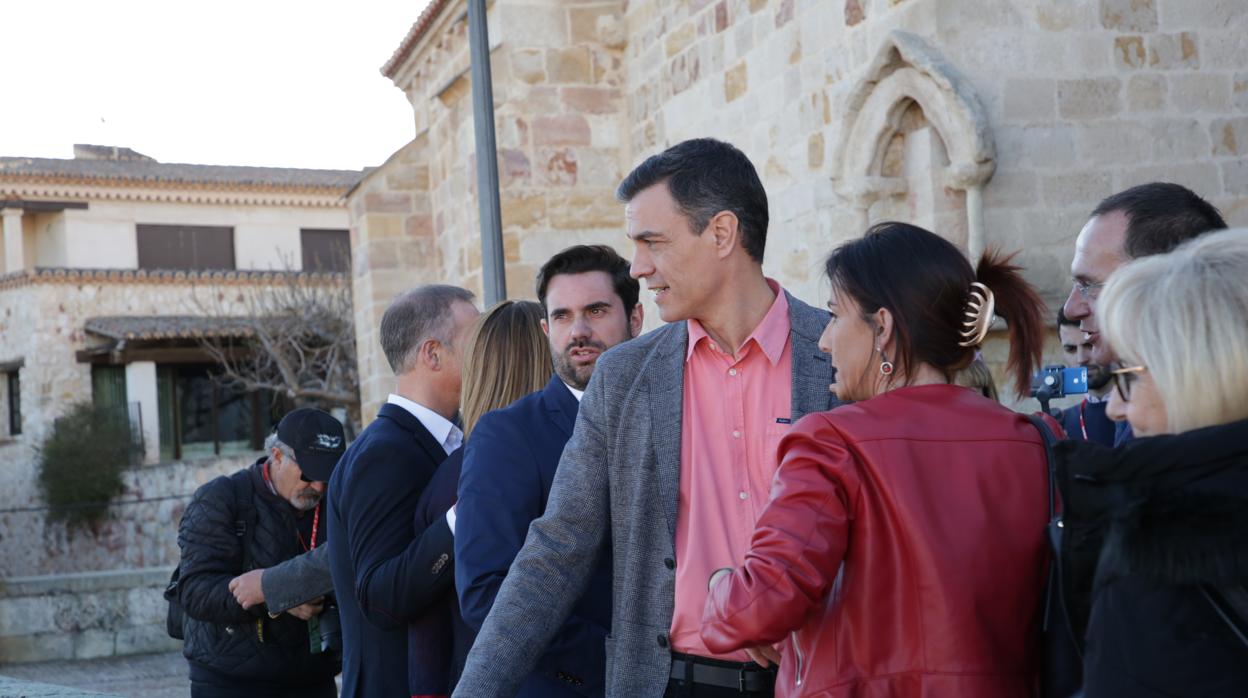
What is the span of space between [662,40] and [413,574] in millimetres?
7076

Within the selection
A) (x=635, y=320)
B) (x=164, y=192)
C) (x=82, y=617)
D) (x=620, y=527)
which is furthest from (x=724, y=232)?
(x=164, y=192)

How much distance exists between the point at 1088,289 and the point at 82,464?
97.5 feet

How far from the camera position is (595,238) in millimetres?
10633

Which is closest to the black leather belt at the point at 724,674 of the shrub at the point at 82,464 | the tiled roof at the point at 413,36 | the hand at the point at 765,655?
the hand at the point at 765,655

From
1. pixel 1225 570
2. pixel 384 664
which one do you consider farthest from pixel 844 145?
pixel 1225 570

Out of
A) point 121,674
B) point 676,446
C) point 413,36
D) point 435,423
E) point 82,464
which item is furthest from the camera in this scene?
point 82,464

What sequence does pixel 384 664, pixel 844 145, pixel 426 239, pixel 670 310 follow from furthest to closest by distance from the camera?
pixel 426 239 → pixel 844 145 → pixel 384 664 → pixel 670 310

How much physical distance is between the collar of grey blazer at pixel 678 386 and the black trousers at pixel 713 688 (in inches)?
10.8

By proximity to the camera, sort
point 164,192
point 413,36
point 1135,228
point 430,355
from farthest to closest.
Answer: point 164,192
point 413,36
point 430,355
point 1135,228

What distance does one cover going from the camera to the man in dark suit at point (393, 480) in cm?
361

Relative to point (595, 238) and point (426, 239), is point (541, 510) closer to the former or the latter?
point (595, 238)

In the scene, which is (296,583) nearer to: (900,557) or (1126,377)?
(900,557)

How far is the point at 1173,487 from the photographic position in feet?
5.94

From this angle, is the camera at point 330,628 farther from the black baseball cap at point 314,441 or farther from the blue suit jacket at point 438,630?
the blue suit jacket at point 438,630
